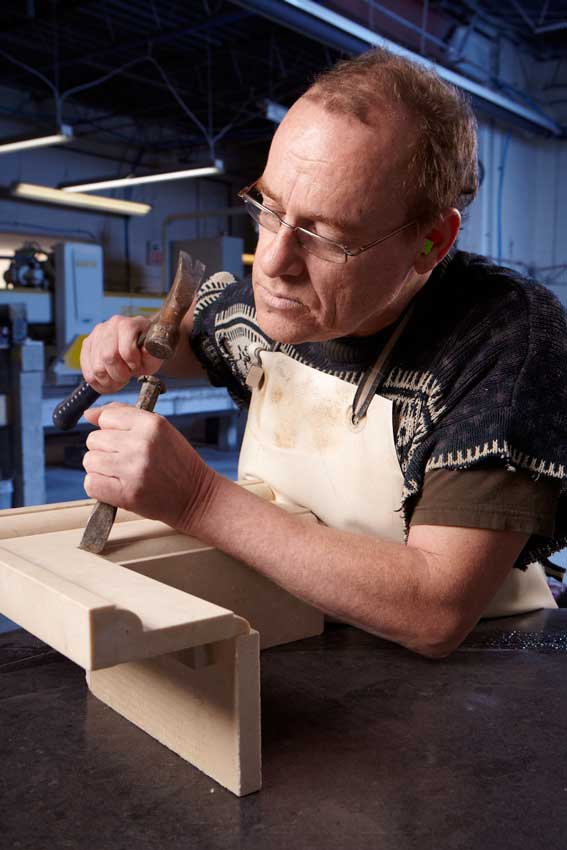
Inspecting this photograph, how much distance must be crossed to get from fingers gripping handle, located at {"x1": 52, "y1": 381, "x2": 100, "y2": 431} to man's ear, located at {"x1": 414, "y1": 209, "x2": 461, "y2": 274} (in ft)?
2.01

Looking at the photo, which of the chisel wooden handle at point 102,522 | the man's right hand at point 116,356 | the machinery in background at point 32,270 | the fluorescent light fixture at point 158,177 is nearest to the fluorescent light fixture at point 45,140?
the machinery in background at point 32,270

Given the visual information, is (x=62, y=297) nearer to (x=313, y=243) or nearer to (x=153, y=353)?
(x=153, y=353)

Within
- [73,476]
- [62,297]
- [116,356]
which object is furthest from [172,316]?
[73,476]

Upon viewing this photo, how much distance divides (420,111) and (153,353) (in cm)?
52

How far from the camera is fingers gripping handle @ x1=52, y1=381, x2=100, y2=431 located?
138 cm

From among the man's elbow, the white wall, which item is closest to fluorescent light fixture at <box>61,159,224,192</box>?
the white wall

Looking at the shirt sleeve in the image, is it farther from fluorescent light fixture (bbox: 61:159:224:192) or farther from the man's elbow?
fluorescent light fixture (bbox: 61:159:224:192)

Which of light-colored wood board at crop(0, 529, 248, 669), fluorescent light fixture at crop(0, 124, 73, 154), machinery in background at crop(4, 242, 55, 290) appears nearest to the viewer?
light-colored wood board at crop(0, 529, 248, 669)

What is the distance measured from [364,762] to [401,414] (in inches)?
20.2

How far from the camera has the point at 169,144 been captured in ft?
31.6

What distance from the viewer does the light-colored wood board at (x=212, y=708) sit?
793 mm

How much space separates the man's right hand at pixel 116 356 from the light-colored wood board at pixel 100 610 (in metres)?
0.47

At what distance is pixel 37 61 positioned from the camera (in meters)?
7.41

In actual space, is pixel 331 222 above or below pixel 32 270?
below
